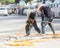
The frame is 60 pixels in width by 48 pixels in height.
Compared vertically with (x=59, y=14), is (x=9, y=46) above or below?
above

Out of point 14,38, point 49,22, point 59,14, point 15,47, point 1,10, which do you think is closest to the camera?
point 15,47

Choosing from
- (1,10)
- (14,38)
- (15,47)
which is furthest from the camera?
(1,10)

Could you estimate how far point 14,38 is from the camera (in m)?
15.7

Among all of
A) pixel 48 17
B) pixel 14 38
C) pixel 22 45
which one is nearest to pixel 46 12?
pixel 48 17

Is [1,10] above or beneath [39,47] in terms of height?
beneath

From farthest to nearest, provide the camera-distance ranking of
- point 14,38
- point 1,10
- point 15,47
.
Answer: point 1,10 < point 14,38 < point 15,47

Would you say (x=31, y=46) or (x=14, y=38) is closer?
(x=31, y=46)

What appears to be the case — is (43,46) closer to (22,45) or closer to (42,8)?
(22,45)

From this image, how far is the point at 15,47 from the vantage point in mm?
12297

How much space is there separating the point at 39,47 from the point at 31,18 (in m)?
4.46

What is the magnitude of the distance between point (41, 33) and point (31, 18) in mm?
997

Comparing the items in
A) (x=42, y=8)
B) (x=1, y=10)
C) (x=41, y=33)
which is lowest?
(x=1, y=10)

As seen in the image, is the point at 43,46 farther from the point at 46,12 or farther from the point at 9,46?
the point at 46,12

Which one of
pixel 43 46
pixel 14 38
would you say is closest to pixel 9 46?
pixel 43 46
